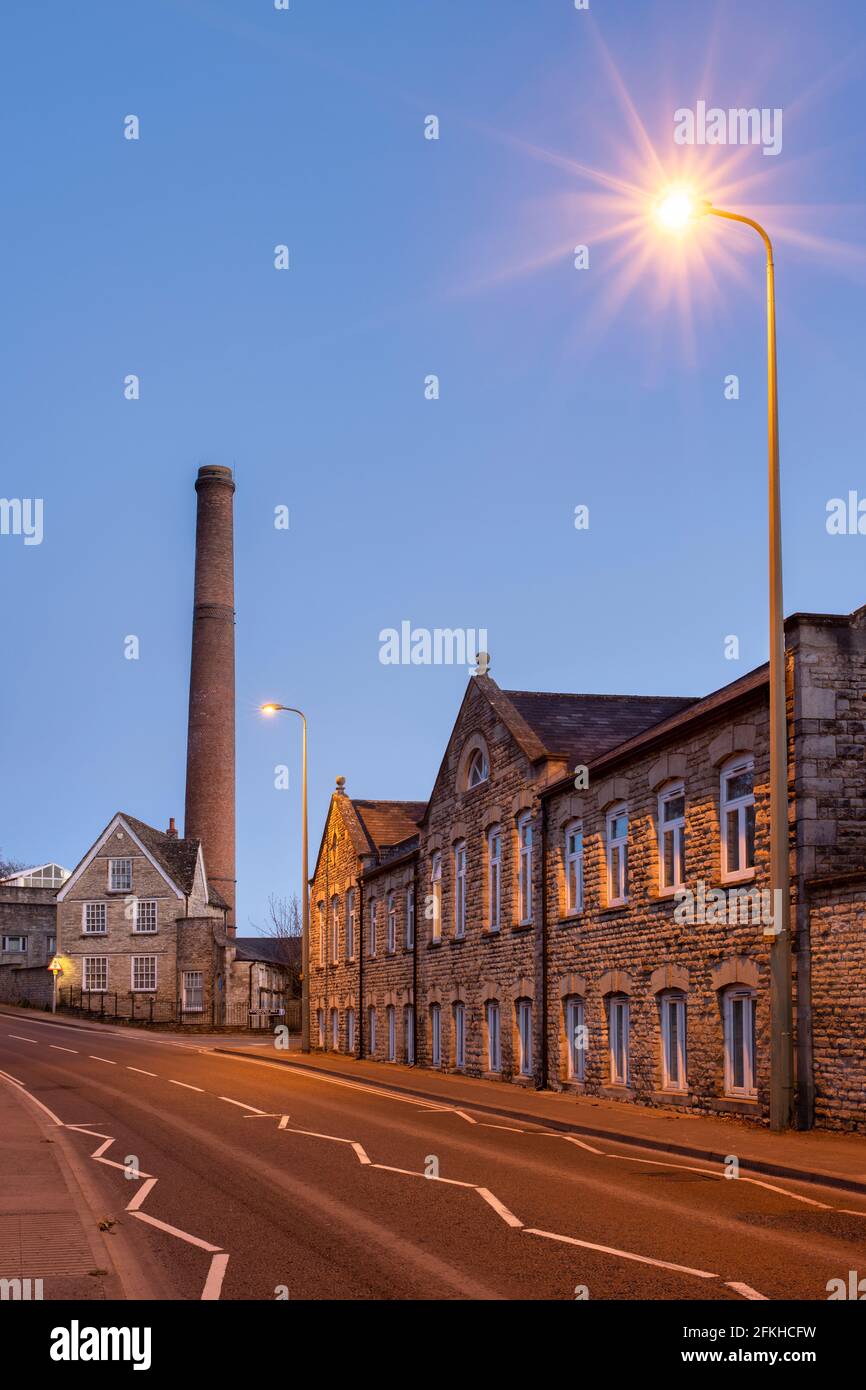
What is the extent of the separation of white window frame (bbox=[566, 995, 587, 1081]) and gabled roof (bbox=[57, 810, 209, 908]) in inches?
2007

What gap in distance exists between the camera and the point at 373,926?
50.5m

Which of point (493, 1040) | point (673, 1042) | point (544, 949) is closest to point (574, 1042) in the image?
point (544, 949)

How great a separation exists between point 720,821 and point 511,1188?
32.2 ft

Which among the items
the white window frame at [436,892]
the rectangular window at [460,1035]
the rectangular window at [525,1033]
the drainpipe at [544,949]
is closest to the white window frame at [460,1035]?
the rectangular window at [460,1035]

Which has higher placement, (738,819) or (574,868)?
(738,819)

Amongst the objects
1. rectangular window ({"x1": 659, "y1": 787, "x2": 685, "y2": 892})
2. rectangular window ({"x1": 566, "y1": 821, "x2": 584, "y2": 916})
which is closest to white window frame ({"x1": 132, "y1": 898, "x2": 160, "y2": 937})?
rectangular window ({"x1": 566, "y1": 821, "x2": 584, "y2": 916})

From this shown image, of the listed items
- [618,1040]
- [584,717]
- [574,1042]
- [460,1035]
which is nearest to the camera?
[618,1040]

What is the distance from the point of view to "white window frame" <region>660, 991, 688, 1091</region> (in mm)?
24750

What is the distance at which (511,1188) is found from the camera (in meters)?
15.1

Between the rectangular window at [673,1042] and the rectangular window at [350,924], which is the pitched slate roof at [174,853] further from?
the rectangular window at [673,1042]

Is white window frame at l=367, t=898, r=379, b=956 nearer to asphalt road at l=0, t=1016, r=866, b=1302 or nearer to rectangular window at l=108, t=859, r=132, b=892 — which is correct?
asphalt road at l=0, t=1016, r=866, b=1302

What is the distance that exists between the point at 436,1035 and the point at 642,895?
16.3 meters

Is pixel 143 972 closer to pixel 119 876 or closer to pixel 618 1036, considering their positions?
pixel 119 876
